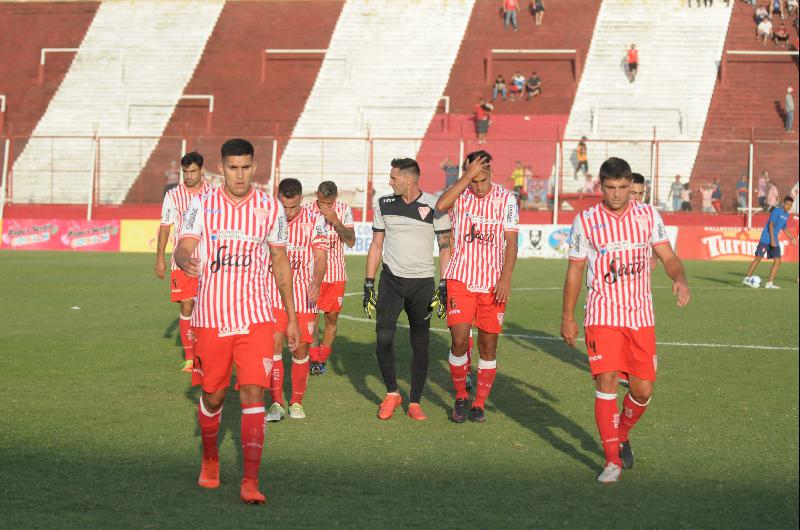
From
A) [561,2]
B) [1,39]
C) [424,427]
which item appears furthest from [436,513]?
[1,39]

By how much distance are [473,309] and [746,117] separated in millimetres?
39166

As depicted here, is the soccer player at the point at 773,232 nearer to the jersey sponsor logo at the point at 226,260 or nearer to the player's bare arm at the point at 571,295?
the player's bare arm at the point at 571,295

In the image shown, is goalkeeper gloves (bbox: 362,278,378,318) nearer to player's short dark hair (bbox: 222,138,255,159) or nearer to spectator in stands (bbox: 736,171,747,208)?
player's short dark hair (bbox: 222,138,255,159)

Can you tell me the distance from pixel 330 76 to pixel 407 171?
4179 centimetres

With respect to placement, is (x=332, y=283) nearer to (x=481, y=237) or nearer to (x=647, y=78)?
(x=481, y=237)

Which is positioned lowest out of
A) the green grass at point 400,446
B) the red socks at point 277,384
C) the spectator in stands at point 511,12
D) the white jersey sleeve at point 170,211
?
the green grass at point 400,446

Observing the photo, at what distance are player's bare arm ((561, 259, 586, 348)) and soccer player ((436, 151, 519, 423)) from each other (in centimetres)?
193

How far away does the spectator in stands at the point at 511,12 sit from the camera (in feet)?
169

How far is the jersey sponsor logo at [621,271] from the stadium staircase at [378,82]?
115 ft

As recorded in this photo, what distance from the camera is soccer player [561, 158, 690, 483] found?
7.85 m

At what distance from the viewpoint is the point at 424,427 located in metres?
9.66

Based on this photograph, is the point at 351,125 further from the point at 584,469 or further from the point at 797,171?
the point at 584,469

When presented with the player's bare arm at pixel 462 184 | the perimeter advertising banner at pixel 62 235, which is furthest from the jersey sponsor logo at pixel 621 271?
the perimeter advertising banner at pixel 62 235

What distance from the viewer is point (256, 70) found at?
52312mm
